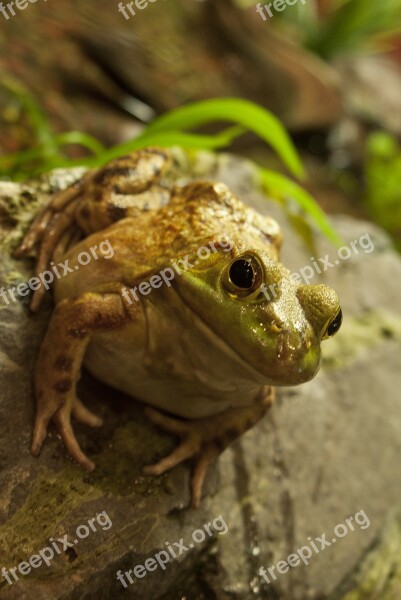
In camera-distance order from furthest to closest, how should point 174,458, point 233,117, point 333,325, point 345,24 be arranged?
1. point 345,24
2. point 233,117
3. point 174,458
4. point 333,325

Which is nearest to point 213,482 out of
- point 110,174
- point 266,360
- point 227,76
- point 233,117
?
point 266,360

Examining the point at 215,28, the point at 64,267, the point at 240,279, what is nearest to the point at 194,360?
the point at 240,279

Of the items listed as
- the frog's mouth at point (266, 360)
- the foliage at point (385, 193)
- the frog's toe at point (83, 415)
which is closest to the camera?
the frog's mouth at point (266, 360)

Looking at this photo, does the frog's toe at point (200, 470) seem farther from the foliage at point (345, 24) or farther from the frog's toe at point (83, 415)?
the foliage at point (345, 24)

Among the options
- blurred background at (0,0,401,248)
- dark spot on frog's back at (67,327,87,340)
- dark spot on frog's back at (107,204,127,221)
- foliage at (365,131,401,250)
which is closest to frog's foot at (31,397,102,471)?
dark spot on frog's back at (67,327,87,340)

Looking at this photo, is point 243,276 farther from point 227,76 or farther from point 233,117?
point 227,76

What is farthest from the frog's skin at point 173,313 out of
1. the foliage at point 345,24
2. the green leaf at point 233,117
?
the foliage at point 345,24

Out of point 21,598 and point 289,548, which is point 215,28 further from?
point 21,598
